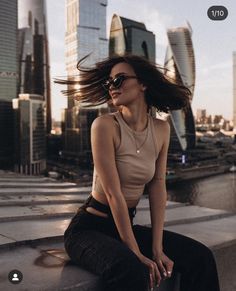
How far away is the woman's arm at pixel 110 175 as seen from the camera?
1734mm

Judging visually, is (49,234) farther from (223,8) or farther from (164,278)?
(223,8)

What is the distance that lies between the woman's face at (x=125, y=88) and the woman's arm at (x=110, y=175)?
143 mm

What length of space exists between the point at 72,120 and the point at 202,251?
72087 millimetres

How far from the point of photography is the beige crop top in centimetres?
182

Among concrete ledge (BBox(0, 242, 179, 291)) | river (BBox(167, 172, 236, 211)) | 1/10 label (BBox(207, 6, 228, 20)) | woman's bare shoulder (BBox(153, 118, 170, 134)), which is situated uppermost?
1/10 label (BBox(207, 6, 228, 20))

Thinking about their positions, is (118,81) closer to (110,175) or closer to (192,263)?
(110,175)

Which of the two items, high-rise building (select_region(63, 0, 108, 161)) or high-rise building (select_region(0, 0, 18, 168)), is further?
high-rise building (select_region(63, 0, 108, 161))

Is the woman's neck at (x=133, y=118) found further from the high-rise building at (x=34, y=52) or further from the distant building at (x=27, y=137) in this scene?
the high-rise building at (x=34, y=52)

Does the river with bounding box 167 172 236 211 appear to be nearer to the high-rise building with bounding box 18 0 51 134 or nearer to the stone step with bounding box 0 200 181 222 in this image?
the stone step with bounding box 0 200 181 222

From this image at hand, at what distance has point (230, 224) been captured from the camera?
3004 millimetres

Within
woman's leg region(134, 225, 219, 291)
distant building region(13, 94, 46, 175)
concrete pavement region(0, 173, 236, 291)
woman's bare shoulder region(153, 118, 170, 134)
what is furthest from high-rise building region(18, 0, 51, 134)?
woman's leg region(134, 225, 219, 291)

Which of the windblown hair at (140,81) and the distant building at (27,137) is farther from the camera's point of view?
the distant building at (27,137)

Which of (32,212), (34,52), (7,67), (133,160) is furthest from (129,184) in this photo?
(34,52)

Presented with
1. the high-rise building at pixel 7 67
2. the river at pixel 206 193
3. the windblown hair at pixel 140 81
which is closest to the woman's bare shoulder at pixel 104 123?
the windblown hair at pixel 140 81
